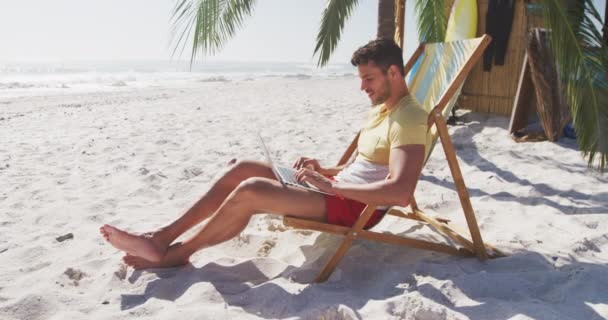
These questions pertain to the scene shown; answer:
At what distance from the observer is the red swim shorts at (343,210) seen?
248 centimetres

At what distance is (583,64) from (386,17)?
1654 mm

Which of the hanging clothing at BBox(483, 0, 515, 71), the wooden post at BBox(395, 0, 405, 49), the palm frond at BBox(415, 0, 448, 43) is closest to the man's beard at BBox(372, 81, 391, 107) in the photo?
the wooden post at BBox(395, 0, 405, 49)

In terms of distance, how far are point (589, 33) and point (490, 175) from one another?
1.60m

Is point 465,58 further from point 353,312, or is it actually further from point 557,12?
point 353,312

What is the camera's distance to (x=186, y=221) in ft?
8.27

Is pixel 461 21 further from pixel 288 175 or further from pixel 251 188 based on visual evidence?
pixel 251 188

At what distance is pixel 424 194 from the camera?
12.7 ft

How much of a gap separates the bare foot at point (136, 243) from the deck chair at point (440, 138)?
2.18 feet

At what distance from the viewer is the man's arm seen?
86.8 inches

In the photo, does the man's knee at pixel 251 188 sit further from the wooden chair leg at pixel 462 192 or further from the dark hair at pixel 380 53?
the wooden chair leg at pixel 462 192

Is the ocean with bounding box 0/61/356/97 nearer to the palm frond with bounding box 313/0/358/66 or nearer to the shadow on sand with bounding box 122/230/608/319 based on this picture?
the palm frond with bounding box 313/0/358/66

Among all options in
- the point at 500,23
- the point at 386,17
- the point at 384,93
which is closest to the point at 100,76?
the point at 500,23

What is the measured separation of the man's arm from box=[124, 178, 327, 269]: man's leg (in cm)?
27

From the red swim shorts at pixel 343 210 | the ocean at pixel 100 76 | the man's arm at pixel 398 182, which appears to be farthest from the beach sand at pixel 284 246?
the ocean at pixel 100 76
